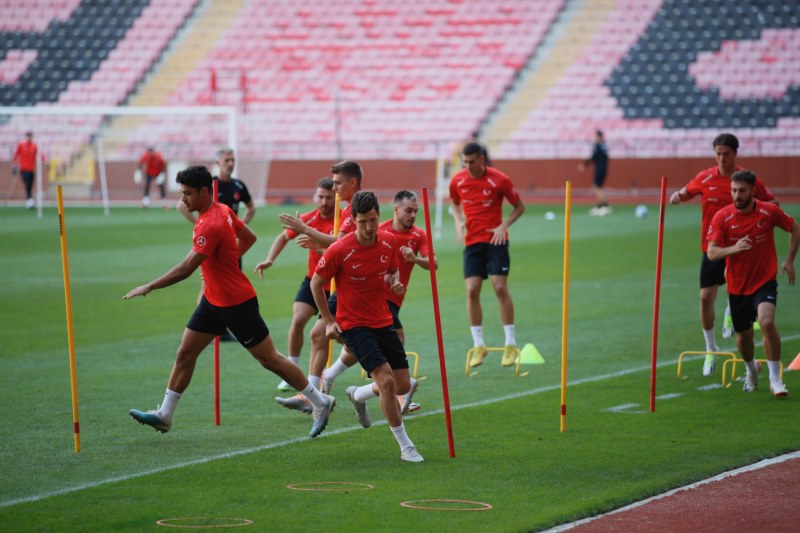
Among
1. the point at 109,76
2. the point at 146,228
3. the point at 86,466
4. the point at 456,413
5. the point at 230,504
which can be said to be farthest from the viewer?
the point at 109,76

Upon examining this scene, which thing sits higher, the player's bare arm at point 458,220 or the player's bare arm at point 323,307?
the player's bare arm at point 458,220

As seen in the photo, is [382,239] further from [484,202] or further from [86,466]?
[484,202]

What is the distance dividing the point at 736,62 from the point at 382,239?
117 ft

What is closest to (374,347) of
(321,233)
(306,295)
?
(321,233)

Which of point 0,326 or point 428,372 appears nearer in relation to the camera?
point 428,372

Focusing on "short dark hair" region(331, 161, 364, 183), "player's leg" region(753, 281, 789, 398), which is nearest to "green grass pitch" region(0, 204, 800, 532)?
"player's leg" region(753, 281, 789, 398)

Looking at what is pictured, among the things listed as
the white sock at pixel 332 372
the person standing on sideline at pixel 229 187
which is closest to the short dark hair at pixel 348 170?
the white sock at pixel 332 372

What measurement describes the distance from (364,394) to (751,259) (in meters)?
4.00

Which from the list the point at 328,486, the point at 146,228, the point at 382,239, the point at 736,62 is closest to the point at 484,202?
the point at 382,239

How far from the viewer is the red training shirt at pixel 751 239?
11266 millimetres

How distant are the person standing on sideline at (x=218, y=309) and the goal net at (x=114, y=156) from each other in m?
30.1

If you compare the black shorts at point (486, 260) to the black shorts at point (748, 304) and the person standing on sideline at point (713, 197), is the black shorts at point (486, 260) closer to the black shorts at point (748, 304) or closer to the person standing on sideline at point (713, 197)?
the person standing on sideline at point (713, 197)

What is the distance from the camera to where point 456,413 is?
1069cm

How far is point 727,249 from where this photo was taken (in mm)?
11102
